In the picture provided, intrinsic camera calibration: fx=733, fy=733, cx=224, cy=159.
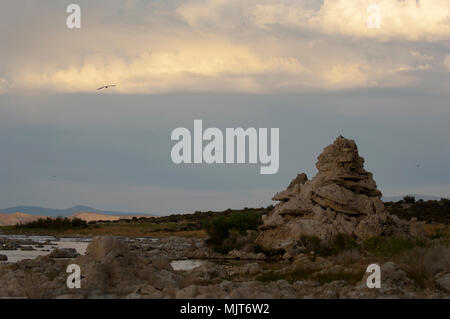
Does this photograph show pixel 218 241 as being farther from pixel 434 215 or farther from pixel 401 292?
pixel 401 292

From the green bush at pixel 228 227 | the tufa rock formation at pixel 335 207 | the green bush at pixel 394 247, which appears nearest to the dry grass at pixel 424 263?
the green bush at pixel 394 247

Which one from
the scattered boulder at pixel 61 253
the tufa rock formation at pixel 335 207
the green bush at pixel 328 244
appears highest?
the tufa rock formation at pixel 335 207

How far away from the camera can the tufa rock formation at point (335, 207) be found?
40406 millimetres

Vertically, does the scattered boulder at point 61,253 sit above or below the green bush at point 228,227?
below

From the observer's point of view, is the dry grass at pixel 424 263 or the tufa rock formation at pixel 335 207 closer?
the dry grass at pixel 424 263

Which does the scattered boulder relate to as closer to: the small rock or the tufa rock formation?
the tufa rock formation

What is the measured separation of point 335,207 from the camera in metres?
41.1

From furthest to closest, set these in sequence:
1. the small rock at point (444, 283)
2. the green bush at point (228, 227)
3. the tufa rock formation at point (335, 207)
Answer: the green bush at point (228, 227)
the tufa rock formation at point (335, 207)
the small rock at point (444, 283)

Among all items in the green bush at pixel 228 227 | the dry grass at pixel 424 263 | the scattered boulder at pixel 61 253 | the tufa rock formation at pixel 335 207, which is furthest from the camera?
the green bush at pixel 228 227

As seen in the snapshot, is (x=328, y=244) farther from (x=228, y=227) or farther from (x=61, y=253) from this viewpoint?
(x=228, y=227)

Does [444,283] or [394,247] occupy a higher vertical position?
[394,247]

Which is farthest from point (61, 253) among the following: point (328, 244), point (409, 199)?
point (409, 199)

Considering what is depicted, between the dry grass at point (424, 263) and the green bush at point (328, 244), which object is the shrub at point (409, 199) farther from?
the dry grass at point (424, 263)

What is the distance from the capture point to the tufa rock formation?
40406 millimetres
